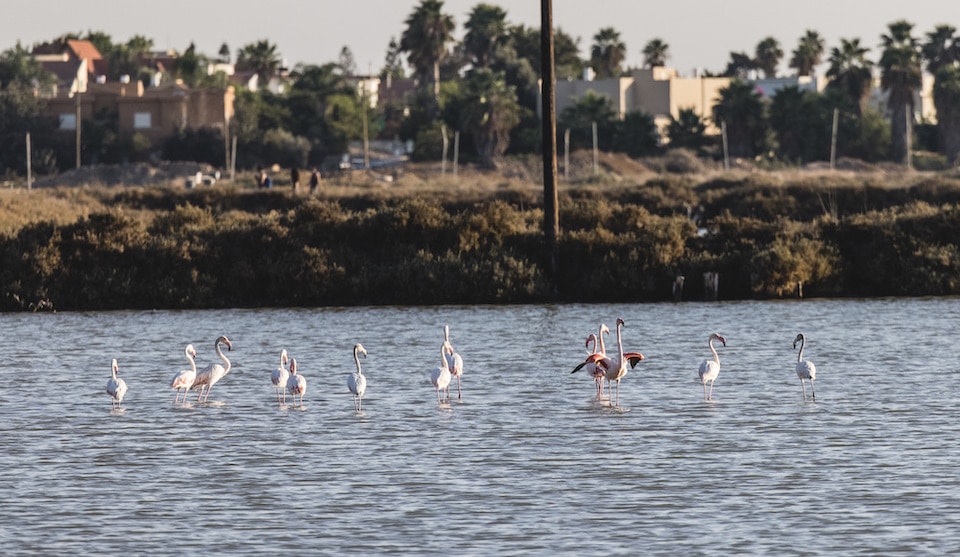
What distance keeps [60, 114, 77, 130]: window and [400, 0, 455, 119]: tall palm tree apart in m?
27.8

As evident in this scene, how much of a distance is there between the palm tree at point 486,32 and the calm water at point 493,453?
111m

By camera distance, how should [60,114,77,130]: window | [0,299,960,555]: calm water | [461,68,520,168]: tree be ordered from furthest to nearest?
1. [60,114,77,130]: window
2. [461,68,520,168]: tree
3. [0,299,960,555]: calm water

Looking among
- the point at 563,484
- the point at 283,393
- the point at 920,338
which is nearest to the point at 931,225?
the point at 920,338

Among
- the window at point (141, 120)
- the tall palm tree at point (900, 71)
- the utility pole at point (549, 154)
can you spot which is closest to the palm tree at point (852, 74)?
the tall palm tree at point (900, 71)

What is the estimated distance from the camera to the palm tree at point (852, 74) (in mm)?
119812

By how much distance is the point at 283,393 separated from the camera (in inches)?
779

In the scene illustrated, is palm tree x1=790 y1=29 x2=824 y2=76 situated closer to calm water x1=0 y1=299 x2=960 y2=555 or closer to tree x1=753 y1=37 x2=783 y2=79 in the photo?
tree x1=753 y1=37 x2=783 y2=79

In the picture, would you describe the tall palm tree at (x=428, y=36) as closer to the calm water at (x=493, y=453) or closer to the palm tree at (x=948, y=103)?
the palm tree at (x=948, y=103)

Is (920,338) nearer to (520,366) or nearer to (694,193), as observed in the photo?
(520,366)

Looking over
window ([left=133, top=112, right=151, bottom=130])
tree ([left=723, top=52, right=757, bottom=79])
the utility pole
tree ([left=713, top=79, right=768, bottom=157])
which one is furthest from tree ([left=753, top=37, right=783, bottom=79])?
the utility pole

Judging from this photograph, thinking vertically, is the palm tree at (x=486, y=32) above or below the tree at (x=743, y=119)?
above

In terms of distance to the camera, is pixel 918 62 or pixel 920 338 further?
pixel 918 62

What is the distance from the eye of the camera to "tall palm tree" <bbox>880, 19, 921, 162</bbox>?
116m

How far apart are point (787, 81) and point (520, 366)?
110775mm
